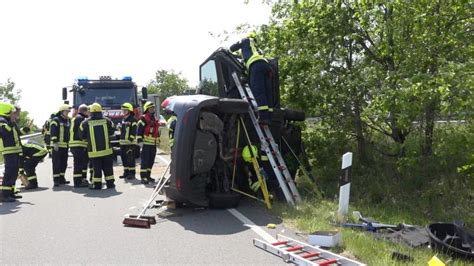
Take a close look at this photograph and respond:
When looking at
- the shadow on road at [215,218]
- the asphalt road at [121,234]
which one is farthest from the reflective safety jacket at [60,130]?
the shadow on road at [215,218]

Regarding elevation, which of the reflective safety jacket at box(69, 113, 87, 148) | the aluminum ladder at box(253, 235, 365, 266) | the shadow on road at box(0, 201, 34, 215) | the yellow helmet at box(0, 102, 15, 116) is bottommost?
the shadow on road at box(0, 201, 34, 215)

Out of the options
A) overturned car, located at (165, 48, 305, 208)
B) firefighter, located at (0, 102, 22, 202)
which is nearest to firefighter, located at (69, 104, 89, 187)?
firefighter, located at (0, 102, 22, 202)

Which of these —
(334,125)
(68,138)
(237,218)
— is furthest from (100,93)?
(237,218)

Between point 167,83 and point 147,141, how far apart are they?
51.7 meters

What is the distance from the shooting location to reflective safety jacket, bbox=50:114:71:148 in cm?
1148

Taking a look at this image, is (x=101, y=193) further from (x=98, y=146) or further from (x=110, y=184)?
(x=98, y=146)

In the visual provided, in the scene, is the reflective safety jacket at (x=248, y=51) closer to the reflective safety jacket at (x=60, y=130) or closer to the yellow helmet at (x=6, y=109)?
the yellow helmet at (x=6, y=109)

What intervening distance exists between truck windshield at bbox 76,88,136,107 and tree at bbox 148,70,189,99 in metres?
44.2

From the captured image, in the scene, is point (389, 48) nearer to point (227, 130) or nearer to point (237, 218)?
point (227, 130)

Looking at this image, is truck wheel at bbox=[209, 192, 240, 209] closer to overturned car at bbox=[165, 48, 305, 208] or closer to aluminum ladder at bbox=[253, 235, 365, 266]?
overturned car at bbox=[165, 48, 305, 208]

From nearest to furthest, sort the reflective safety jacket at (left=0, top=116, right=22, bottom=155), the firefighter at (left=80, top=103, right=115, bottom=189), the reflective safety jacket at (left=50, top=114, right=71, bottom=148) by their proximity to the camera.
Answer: the reflective safety jacket at (left=0, top=116, right=22, bottom=155) → the firefighter at (left=80, top=103, right=115, bottom=189) → the reflective safety jacket at (left=50, top=114, right=71, bottom=148)

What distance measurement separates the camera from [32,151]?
436 inches

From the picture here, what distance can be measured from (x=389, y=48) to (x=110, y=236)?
5.27 m

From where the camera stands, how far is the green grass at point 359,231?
4930mm
